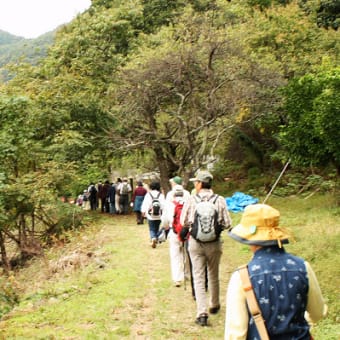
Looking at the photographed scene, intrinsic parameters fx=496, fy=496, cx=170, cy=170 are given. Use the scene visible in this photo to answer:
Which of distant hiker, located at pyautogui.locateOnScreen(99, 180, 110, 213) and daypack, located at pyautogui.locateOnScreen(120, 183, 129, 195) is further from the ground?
daypack, located at pyautogui.locateOnScreen(120, 183, 129, 195)

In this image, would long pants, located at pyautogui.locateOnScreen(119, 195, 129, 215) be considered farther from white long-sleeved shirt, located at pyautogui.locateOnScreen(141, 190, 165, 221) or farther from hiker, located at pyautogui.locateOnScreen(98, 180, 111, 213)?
white long-sleeved shirt, located at pyautogui.locateOnScreen(141, 190, 165, 221)

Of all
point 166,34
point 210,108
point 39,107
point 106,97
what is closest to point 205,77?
point 210,108

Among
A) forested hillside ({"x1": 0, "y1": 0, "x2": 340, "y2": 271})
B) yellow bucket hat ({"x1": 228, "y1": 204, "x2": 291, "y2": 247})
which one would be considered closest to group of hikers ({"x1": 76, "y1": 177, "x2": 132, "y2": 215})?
forested hillside ({"x1": 0, "y1": 0, "x2": 340, "y2": 271})

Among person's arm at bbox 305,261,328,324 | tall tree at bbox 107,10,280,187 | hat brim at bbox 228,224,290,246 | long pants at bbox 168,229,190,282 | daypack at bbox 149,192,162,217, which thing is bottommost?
long pants at bbox 168,229,190,282

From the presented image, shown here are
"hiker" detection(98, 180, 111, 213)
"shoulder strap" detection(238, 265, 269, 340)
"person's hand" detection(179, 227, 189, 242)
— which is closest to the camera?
"shoulder strap" detection(238, 265, 269, 340)

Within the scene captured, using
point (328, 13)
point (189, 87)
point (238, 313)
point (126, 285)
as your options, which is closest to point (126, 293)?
point (126, 285)

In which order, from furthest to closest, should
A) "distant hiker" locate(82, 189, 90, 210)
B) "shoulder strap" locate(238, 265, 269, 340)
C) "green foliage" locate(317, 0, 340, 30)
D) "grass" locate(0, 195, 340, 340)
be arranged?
"green foliage" locate(317, 0, 340, 30) < "distant hiker" locate(82, 189, 90, 210) < "grass" locate(0, 195, 340, 340) < "shoulder strap" locate(238, 265, 269, 340)

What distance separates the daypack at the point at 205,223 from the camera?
19.9 feet

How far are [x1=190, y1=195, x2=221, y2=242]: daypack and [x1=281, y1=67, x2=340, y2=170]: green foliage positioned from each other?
790 centimetres

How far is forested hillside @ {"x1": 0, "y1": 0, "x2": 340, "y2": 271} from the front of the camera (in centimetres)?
1514

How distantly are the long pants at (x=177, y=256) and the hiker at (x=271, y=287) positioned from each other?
4.81 metres

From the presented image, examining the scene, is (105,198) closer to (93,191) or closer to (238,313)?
(93,191)

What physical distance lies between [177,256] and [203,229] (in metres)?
2.03

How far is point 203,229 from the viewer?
Result: 19.8 ft
